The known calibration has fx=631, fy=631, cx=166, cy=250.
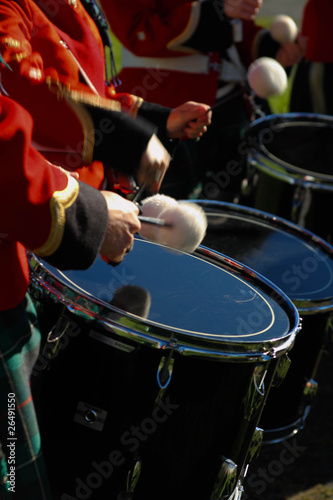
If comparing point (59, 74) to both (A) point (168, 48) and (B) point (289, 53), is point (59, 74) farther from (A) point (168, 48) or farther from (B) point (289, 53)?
(B) point (289, 53)

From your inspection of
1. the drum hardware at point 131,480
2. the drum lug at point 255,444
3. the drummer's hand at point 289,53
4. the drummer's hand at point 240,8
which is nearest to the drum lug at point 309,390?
the drum lug at point 255,444

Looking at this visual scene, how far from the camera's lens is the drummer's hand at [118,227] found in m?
1.28

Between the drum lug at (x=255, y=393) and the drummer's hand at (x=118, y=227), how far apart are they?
0.48m

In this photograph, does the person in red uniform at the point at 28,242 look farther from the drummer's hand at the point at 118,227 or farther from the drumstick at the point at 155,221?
the drumstick at the point at 155,221

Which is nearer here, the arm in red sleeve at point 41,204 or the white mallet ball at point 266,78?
the arm in red sleeve at point 41,204

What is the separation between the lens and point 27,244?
1209 mm

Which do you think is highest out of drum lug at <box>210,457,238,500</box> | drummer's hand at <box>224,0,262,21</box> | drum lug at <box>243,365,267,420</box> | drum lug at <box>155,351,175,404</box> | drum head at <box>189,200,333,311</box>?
drummer's hand at <box>224,0,262,21</box>

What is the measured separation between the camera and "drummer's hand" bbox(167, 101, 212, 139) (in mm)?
1955

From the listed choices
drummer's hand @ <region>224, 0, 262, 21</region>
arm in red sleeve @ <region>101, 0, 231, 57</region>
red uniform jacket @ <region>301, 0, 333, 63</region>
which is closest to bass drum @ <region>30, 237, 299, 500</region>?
arm in red sleeve @ <region>101, 0, 231, 57</region>

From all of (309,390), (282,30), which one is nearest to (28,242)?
(309,390)

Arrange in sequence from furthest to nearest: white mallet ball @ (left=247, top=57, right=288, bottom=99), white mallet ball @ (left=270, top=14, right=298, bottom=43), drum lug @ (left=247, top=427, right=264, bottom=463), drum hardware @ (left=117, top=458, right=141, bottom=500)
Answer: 1. white mallet ball @ (left=270, top=14, right=298, bottom=43)
2. white mallet ball @ (left=247, top=57, right=288, bottom=99)
3. drum lug @ (left=247, top=427, right=264, bottom=463)
4. drum hardware @ (left=117, top=458, right=141, bottom=500)

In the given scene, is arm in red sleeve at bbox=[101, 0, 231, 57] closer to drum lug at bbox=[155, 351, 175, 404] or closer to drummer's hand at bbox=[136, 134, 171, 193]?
drummer's hand at bbox=[136, 134, 171, 193]

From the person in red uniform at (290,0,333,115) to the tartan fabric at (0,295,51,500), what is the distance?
299 cm

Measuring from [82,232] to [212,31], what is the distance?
1856 millimetres
